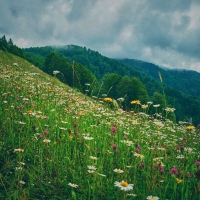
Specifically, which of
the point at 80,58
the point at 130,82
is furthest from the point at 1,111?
the point at 80,58

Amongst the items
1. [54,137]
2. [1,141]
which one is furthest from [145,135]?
[1,141]

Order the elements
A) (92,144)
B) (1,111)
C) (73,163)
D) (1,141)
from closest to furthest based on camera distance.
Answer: (73,163) < (1,141) < (92,144) < (1,111)

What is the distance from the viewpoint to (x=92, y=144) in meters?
3.78

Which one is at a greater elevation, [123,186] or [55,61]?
[55,61]

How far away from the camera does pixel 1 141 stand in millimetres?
3441

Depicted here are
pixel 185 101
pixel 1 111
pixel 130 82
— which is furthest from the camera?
pixel 185 101

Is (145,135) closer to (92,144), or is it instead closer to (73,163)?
(92,144)

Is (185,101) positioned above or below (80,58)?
below

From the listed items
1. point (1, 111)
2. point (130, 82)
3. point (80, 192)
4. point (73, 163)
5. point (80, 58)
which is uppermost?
point (80, 58)

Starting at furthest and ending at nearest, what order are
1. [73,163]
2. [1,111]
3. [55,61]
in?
[55,61] < [1,111] < [73,163]

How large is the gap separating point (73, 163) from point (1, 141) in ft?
3.99

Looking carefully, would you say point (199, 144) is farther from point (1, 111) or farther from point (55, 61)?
point (55, 61)

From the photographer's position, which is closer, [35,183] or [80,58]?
[35,183]

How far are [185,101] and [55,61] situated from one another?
81451mm
